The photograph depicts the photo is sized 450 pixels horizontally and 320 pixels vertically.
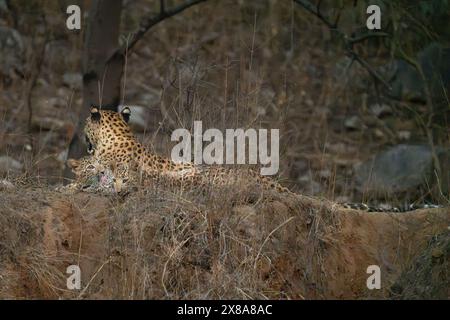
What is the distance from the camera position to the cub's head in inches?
435

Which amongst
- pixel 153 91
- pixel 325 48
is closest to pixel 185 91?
pixel 153 91

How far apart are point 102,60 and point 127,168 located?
2720 millimetres

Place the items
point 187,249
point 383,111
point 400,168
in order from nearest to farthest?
point 187,249 < point 400,168 < point 383,111

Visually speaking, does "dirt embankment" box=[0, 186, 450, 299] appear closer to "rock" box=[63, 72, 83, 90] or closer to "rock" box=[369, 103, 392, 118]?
"rock" box=[63, 72, 83, 90]

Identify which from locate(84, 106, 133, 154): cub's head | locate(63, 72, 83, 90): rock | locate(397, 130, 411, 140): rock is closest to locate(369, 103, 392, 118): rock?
locate(397, 130, 411, 140): rock

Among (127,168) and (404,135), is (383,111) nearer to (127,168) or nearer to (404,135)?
(404,135)

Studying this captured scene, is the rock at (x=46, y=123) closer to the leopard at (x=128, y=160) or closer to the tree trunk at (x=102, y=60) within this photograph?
the tree trunk at (x=102, y=60)

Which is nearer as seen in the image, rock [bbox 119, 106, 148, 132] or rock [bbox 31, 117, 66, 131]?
rock [bbox 31, 117, 66, 131]

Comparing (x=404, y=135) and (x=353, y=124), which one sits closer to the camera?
(x=404, y=135)

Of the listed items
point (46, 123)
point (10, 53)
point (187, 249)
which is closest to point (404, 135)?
point (46, 123)

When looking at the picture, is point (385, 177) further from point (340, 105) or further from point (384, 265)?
point (384, 265)

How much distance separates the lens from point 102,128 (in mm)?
11086

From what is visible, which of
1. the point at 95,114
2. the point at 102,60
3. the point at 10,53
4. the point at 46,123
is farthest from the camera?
the point at 10,53

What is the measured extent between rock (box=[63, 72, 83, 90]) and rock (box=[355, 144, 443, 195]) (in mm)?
4885
